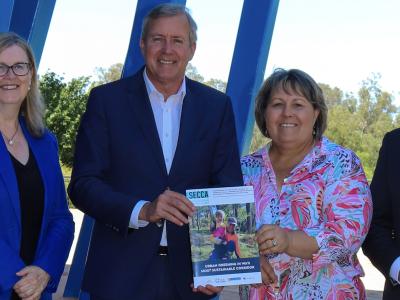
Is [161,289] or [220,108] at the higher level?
[220,108]

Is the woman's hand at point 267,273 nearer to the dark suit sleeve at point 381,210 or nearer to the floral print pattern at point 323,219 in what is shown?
the floral print pattern at point 323,219

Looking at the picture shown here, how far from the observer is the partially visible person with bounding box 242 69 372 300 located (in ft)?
11.2

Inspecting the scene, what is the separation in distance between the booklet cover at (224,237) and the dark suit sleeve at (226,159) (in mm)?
329

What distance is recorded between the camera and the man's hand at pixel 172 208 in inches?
123

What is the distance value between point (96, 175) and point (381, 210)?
1699 mm

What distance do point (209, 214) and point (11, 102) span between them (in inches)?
51.6

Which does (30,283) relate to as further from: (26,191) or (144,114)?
(144,114)

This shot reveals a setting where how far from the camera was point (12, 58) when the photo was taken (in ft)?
11.7

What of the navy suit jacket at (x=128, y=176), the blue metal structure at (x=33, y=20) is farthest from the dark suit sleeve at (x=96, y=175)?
the blue metal structure at (x=33, y=20)

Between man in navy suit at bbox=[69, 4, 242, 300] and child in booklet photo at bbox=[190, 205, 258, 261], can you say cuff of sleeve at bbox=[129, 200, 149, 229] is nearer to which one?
man in navy suit at bbox=[69, 4, 242, 300]

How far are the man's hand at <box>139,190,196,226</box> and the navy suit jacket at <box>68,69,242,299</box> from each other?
0.70ft

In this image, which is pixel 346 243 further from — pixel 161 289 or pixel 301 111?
pixel 161 289

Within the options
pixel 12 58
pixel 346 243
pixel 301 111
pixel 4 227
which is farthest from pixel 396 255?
pixel 12 58

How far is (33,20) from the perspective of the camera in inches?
319
